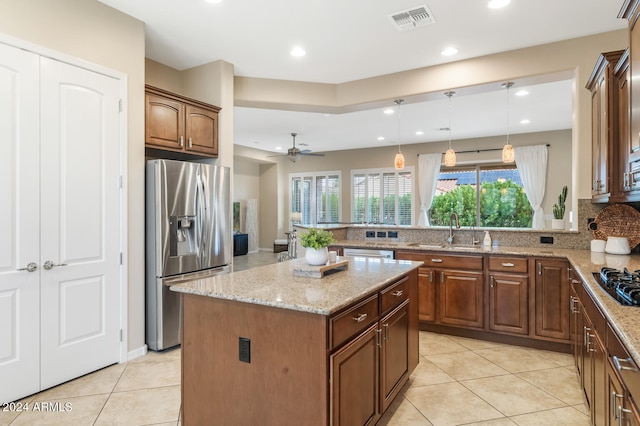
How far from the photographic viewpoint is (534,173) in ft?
25.6

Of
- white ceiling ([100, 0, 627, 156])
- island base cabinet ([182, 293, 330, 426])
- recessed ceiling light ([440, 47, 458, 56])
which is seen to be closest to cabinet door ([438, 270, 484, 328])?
white ceiling ([100, 0, 627, 156])

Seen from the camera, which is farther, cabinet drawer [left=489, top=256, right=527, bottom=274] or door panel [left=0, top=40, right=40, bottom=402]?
cabinet drawer [left=489, top=256, right=527, bottom=274]

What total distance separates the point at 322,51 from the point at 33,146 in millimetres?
2700

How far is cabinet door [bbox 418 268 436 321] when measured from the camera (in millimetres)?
3914

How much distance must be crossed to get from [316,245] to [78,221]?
1.93 m

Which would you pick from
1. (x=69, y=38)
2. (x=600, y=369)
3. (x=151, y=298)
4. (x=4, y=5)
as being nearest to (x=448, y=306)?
(x=600, y=369)

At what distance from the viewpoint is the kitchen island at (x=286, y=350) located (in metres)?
1.64

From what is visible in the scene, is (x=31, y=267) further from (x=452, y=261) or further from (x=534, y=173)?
(x=534, y=173)

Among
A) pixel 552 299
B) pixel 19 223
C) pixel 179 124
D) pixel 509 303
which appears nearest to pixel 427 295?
pixel 509 303

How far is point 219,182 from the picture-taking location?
3.86m

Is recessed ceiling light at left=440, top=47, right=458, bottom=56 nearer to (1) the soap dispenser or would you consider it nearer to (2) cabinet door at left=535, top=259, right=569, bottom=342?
(1) the soap dispenser

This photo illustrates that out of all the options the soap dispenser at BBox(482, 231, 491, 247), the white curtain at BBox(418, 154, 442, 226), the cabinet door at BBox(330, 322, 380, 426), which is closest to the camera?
the cabinet door at BBox(330, 322, 380, 426)

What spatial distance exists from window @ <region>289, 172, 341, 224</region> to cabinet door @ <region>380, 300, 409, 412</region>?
769 cm

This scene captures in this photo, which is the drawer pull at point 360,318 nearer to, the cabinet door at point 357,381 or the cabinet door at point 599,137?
the cabinet door at point 357,381
